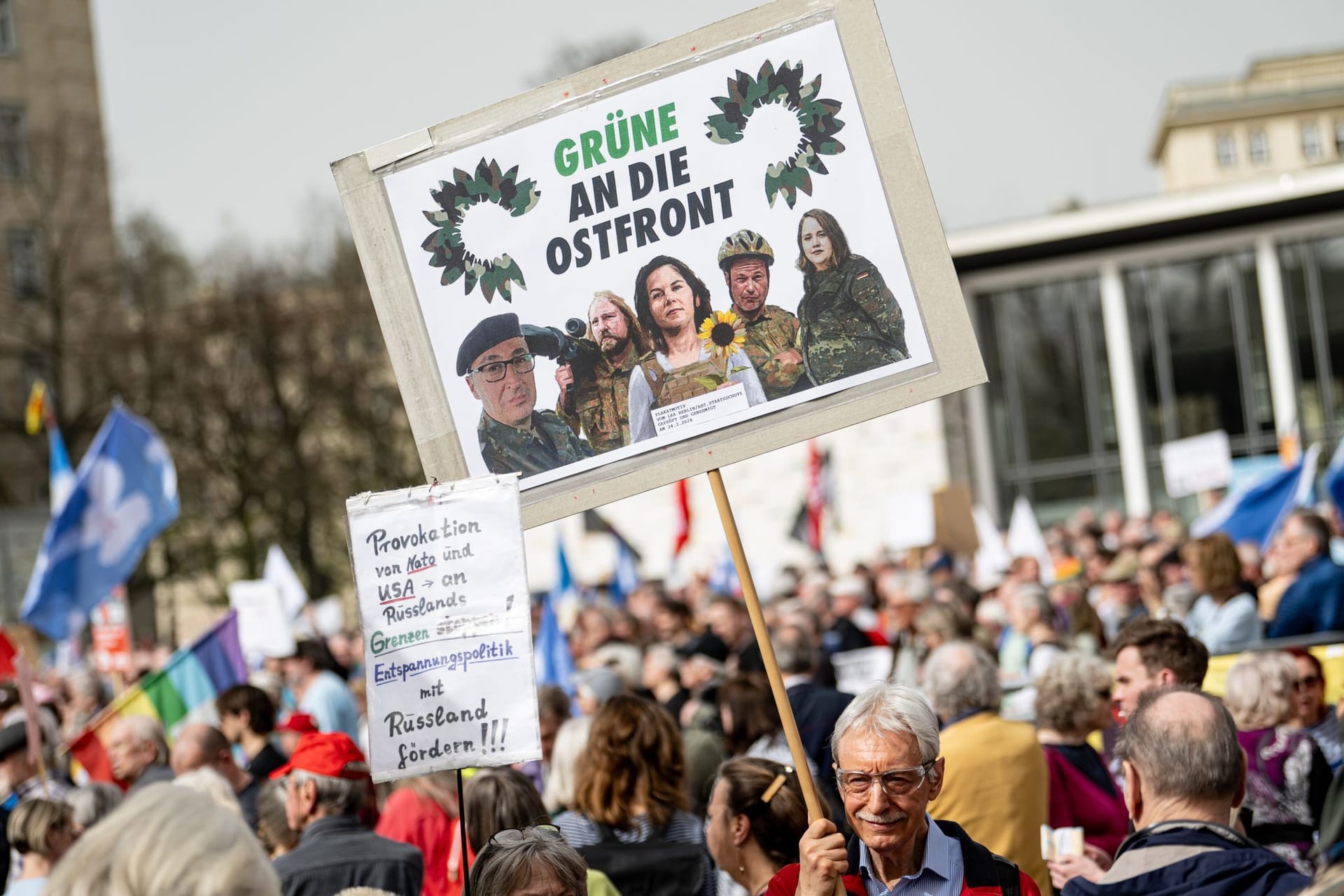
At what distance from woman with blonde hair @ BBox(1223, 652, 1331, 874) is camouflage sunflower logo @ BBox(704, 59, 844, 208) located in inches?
99.7

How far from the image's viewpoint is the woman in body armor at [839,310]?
12.5 ft

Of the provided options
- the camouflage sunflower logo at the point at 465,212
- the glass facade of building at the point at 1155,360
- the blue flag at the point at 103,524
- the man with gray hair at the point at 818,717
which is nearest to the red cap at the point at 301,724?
the man with gray hair at the point at 818,717

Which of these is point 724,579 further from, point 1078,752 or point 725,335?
point 725,335

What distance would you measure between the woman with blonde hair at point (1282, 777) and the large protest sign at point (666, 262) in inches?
89.3

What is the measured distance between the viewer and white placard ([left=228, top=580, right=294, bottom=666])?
14070mm

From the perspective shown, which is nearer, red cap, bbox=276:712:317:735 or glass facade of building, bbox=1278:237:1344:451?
red cap, bbox=276:712:317:735

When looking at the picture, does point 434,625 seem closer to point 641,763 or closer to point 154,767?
point 641,763

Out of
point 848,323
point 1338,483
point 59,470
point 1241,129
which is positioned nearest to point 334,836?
point 848,323

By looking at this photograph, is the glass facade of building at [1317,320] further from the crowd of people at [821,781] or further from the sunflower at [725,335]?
the sunflower at [725,335]

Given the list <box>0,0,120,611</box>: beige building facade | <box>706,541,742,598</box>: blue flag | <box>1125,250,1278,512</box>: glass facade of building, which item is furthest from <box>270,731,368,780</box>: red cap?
<box>0,0,120,611</box>: beige building facade

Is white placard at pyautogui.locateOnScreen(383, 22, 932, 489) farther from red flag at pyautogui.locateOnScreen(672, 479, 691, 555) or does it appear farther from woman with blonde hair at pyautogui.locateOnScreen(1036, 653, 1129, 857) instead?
red flag at pyautogui.locateOnScreen(672, 479, 691, 555)

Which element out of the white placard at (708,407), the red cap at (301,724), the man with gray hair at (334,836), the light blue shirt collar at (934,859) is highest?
the white placard at (708,407)

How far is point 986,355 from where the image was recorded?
33531 mm

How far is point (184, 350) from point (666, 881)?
34.5 meters
